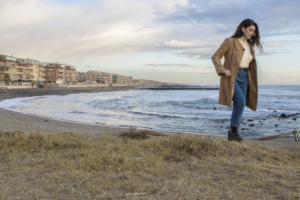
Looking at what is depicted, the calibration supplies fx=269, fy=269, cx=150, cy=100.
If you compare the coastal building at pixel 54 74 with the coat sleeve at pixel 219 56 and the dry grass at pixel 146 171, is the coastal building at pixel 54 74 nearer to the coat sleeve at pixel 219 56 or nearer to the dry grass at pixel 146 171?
the dry grass at pixel 146 171

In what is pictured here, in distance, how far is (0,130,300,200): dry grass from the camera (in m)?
2.12

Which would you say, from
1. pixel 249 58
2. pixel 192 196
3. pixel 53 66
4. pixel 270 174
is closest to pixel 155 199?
pixel 192 196

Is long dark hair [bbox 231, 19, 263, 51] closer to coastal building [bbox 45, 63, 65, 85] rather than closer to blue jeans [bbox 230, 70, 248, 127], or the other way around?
blue jeans [bbox 230, 70, 248, 127]

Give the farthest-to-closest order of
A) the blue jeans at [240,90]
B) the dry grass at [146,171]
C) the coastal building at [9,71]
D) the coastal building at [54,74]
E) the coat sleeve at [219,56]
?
1. the coastal building at [54,74]
2. the coastal building at [9,71]
3. the blue jeans at [240,90]
4. the coat sleeve at [219,56]
5. the dry grass at [146,171]

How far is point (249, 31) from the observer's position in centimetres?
377

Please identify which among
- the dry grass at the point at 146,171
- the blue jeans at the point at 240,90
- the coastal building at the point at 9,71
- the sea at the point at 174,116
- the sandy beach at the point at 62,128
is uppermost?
the coastal building at the point at 9,71

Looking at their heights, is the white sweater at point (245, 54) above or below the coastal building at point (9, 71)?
below

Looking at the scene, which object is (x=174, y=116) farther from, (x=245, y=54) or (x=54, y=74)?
(x=54, y=74)

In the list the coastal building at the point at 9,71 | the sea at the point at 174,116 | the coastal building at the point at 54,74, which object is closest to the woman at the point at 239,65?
the sea at the point at 174,116

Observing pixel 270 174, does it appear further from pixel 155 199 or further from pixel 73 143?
pixel 73 143

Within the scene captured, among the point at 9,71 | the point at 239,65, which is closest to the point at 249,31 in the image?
the point at 239,65

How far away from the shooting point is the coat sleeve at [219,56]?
3.67 metres

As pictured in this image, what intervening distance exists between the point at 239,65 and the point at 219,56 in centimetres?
32

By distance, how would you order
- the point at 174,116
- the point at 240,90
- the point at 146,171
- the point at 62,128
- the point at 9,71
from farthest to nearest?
the point at 9,71, the point at 174,116, the point at 62,128, the point at 240,90, the point at 146,171
